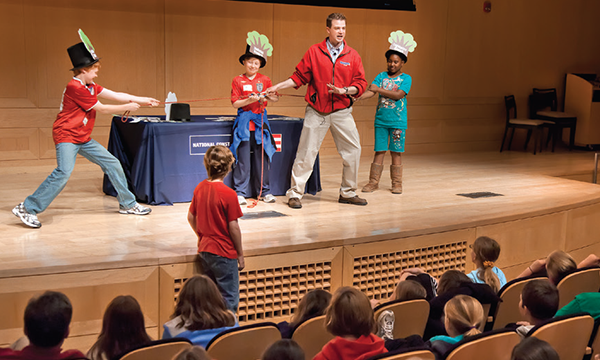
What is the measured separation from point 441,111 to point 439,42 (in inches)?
38.7

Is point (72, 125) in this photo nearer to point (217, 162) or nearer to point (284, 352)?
point (217, 162)

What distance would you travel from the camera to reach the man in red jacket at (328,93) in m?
5.12

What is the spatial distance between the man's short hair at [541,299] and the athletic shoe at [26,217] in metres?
3.16

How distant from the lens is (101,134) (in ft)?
23.5

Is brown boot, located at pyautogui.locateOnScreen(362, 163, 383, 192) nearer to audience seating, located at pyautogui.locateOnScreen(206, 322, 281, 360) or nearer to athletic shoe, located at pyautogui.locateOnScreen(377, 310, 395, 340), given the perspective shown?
athletic shoe, located at pyautogui.locateOnScreen(377, 310, 395, 340)

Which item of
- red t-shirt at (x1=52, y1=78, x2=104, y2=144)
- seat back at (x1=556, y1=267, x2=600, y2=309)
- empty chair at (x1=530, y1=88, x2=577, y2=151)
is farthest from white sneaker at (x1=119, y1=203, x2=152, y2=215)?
empty chair at (x1=530, y1=88, x2=577, y2=151)

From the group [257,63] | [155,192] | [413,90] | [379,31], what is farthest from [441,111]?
[155,192]

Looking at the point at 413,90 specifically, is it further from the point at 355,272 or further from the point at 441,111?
the point at 355,272

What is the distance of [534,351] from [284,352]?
2.66 feet

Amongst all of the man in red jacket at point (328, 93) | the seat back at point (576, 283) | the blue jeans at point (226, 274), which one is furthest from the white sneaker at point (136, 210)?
the seat back at point (576, 283)

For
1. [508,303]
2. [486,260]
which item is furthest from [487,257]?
[508,303]

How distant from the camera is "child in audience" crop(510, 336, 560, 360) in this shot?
82.2 inches

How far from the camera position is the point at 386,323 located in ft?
9.43

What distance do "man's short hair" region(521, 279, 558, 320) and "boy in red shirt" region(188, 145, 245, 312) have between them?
61.0 inches
